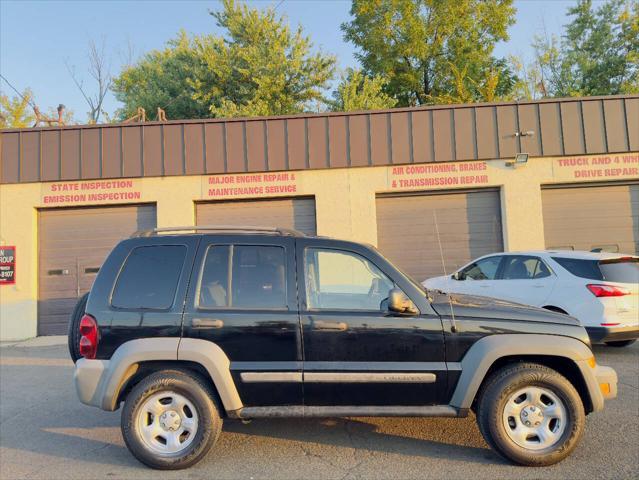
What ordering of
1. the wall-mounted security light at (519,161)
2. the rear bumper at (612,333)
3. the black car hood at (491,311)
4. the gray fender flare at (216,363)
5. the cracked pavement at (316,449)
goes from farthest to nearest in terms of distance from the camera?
the wall-mounted security light at (519,161) → the rear bumper at (612,333) → the black car hood at (491,311) → the gray fender flare at (216,363) → the cracked pavement at (316,449)

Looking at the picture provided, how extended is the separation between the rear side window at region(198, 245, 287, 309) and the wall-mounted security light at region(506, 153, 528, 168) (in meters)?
8.78

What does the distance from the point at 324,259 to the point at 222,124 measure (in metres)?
8.25

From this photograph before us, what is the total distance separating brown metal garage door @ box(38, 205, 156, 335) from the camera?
11.7 m

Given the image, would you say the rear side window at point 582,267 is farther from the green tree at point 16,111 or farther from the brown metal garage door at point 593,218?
the green tree at point 16,111

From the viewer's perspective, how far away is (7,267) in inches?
456

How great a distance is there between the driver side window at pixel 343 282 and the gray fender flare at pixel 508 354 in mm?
868

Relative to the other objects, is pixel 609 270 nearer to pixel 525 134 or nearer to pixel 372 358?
pixel 372 358

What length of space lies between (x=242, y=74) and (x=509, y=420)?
2155cm

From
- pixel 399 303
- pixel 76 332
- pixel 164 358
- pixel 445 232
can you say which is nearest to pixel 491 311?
pixel 399 303

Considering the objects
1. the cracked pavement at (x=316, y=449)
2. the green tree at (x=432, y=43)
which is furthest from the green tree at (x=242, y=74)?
the cracked pavement at (x=316, y=449)

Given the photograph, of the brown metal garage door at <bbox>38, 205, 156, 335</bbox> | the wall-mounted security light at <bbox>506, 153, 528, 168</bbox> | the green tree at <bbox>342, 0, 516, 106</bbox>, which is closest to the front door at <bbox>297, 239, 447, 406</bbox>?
the wall-mounted security light at <bbox>506, 153, 528, 168</bbox>

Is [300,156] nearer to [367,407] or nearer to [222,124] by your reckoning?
[222,124]

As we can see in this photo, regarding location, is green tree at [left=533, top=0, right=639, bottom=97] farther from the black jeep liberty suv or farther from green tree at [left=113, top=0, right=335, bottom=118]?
the black jeep liberty suv

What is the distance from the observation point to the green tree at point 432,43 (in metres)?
27.6
